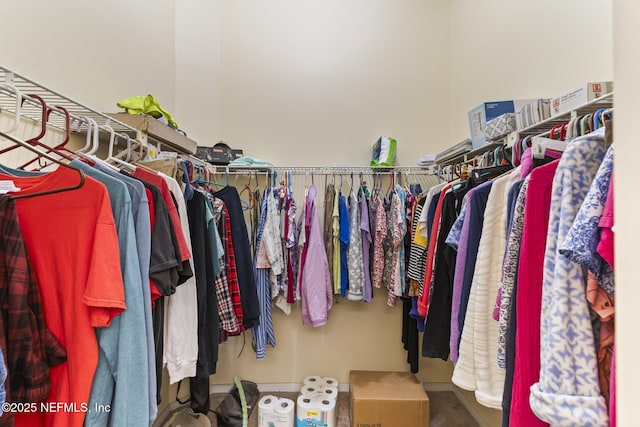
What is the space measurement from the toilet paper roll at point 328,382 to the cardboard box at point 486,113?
1844mm

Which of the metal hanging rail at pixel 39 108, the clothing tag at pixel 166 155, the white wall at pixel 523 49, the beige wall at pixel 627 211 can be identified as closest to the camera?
the beige wall at pixel 627 211

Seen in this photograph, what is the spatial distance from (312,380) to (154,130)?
197 centimetres

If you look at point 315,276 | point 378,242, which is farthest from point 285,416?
point 378,242

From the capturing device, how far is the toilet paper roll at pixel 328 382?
2160mm

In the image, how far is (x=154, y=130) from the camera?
1.50 meters

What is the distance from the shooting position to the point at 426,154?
2406 mm

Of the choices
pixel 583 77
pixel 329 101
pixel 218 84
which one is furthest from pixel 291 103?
pixel 583 77

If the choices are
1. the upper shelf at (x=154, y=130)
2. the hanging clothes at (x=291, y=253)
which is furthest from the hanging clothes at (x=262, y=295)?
the upper shelf at (x=154, y=130)

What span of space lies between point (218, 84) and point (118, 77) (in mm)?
840

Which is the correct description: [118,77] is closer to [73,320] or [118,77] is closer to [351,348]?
[73,320]

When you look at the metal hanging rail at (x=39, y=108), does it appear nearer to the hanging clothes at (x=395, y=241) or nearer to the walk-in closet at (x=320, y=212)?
the walk-in closet at (x=320, y=212)

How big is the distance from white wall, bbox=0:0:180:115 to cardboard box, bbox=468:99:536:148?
6.46 feet

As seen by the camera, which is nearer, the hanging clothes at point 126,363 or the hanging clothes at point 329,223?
the hanging clothes at point 126,363

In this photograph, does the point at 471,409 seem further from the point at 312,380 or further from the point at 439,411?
the point at 312,380
